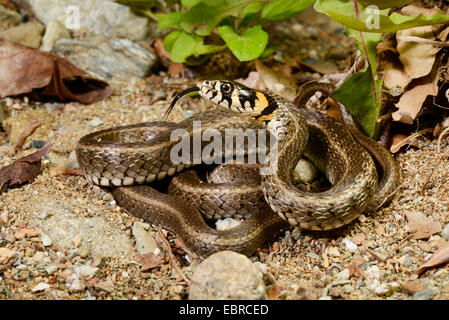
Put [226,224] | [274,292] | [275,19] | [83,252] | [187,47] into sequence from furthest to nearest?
[275,19], [187,47], [226,224], [83,252], [274,292]

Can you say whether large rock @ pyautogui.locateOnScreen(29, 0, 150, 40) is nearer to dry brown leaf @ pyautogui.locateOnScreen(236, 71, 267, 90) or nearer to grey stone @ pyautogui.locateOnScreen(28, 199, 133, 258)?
dry brown leaf @ pyautogui.locateOnScreen(236, 71, 267, 90)

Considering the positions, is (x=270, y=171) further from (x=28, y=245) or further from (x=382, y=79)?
(x=28, y=245)

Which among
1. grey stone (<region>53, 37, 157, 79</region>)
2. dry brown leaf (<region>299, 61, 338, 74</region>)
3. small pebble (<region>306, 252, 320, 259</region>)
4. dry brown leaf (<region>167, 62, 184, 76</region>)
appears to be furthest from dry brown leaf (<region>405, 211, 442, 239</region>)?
grey stone (<region>53, 37, 157, 79</region>)

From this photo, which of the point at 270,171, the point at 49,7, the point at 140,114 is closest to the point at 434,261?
the point at 270,171

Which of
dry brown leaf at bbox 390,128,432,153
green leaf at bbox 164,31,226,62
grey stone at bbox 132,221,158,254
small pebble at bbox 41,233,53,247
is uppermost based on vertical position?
green leaf at bbox 164,31,226,62

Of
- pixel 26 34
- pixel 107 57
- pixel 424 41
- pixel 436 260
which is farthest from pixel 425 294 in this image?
pixel 26 34

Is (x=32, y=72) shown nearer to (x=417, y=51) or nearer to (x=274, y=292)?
(x=274, y=292)
